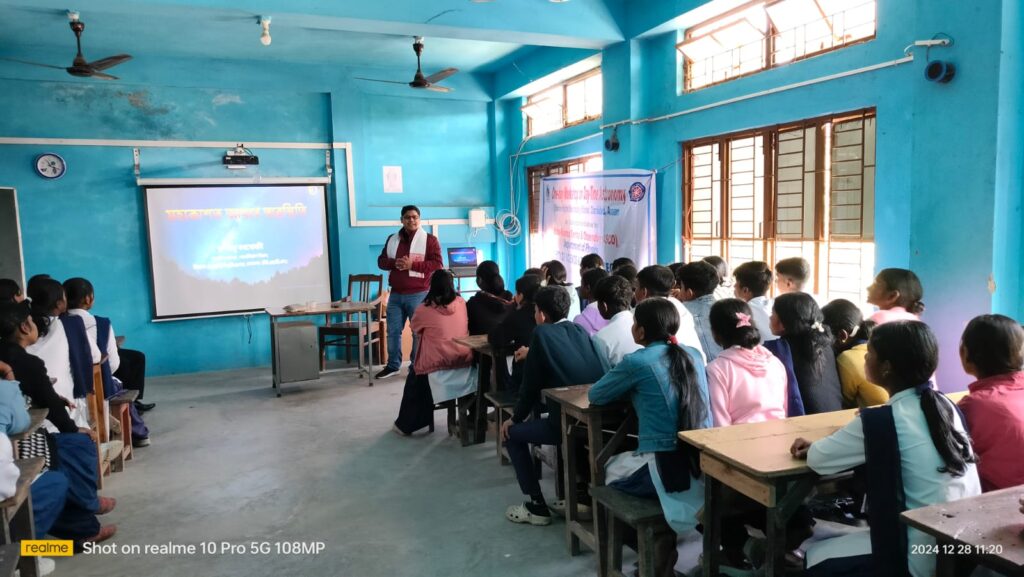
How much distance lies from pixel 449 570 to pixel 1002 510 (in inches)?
73.7

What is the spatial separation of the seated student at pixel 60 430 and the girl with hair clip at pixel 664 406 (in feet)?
7.23

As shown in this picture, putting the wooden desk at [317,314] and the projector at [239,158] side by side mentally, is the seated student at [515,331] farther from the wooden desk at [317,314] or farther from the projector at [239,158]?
the projector at [239,158]

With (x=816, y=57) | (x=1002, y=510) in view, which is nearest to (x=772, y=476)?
(x=1002, y=510)

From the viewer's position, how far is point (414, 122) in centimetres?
761

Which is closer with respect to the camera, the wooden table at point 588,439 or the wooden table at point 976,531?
the wooden table at point 976,531

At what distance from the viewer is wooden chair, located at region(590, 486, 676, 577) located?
86.4 inches

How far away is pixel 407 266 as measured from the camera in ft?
18.9

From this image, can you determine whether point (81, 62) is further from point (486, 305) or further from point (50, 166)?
point (486, 305)

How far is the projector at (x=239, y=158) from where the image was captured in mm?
6723

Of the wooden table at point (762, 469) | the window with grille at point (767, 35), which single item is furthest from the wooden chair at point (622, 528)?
the window with grille at point (767, 35)

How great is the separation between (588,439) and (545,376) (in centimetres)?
39

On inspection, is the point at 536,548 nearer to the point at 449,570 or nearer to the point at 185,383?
the point at 449,570

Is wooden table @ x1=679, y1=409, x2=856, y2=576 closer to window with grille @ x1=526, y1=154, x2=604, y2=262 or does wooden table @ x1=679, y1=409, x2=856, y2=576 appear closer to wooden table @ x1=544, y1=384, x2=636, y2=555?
wooden table @ x1=544, y1=384, x2=636, y2=555

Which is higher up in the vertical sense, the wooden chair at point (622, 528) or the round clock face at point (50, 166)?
the round clock face at point (50, 166)
